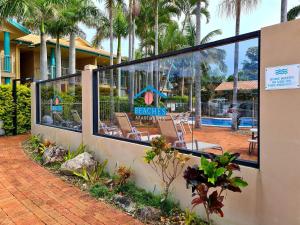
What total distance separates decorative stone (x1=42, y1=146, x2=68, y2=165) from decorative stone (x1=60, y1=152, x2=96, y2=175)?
3.32 feet

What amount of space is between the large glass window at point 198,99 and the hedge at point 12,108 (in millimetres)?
8727

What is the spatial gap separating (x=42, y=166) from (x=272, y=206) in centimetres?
565

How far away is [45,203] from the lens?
471cm

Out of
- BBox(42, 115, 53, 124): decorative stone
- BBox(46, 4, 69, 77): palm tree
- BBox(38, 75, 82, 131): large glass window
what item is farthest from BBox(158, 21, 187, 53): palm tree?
BBox(42, 115, 53, 124): decorative stone

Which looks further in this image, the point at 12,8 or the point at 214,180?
the point at 12,8

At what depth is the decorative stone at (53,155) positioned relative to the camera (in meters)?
7.20

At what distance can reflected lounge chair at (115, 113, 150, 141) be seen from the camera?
5406 mm

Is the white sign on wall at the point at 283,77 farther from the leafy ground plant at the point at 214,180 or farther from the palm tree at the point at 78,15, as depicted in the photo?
the palm tree at the point at 78,15

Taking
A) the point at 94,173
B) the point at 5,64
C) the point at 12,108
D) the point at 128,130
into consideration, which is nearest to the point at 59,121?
the point at 94,173

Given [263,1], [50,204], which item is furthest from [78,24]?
[50,204]

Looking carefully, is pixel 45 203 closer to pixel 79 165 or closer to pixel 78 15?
pixel 79 165

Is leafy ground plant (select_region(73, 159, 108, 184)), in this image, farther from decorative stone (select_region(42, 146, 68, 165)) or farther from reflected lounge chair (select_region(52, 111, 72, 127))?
reflected lounge chair (select_region(52, 111, 72, 127))

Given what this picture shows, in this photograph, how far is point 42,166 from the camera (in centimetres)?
713

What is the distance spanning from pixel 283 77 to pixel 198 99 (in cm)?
189
